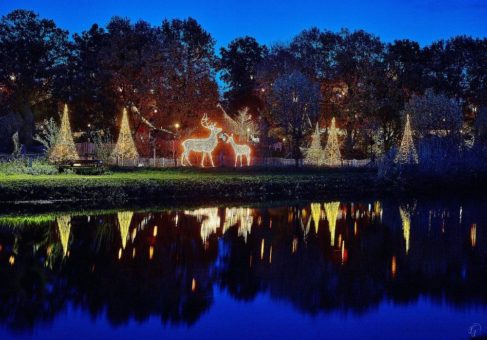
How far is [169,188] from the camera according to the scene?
21906 mm

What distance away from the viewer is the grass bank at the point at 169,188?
19.9 meters

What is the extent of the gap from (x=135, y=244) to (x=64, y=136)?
18.0 metres

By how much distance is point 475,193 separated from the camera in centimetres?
2716

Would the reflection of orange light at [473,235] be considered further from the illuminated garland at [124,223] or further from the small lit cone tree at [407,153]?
the small lit cone tree at [407,153]

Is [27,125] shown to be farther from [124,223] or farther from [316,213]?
[316,213]

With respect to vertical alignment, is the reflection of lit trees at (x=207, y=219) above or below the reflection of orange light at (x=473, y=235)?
above

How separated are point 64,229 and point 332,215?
7913mm

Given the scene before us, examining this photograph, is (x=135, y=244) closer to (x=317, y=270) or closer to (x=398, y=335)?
(x=317, y=270)

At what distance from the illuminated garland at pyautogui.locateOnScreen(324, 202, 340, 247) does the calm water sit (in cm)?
12

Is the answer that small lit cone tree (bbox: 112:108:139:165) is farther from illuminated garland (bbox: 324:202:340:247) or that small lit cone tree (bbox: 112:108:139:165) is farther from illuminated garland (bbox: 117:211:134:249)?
illuminated garland (bbox: 117:211:134:249)

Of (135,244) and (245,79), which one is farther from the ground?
(245,79)

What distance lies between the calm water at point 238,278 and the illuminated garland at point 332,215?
0.12 metres

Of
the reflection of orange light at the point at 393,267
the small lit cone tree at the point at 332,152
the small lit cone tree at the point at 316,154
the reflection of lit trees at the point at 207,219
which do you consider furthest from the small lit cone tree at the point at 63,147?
the reflection of orange light at the point at 393,267

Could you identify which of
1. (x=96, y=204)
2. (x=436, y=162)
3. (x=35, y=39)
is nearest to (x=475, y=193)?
(x=436, y=162)
